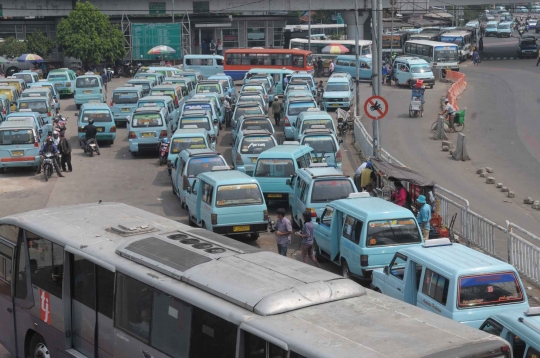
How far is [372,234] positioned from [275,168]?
764 cm

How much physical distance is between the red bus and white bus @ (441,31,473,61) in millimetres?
16405

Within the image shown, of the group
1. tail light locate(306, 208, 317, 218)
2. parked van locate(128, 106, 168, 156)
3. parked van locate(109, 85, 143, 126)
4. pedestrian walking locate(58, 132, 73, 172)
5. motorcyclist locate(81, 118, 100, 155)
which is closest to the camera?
tail light locate(306, 208, 317, 218)

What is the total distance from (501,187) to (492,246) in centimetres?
898

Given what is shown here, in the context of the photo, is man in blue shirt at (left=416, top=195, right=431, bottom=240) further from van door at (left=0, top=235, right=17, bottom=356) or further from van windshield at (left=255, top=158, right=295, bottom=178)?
van door at (left=0, top=235, right=17, bottom=356)

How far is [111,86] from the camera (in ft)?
197

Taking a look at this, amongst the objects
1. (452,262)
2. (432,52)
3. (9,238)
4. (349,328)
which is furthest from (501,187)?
(432,52)

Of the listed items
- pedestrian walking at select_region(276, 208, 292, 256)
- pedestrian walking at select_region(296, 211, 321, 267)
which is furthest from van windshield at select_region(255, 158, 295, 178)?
pedestrian walking at select_region(276, 208, 292, 256)

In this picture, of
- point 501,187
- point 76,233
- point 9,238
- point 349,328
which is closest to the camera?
point 349,328

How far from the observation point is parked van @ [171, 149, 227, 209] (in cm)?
2189

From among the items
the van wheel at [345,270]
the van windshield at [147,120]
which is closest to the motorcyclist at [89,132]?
the van windshield at [147,120]

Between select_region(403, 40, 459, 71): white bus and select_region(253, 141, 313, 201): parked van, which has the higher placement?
select_region(403, 40, 459, 71): white bus

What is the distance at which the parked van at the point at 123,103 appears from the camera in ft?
124

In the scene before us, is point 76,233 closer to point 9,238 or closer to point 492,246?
point 9,238

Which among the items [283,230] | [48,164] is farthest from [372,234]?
[48,164]
